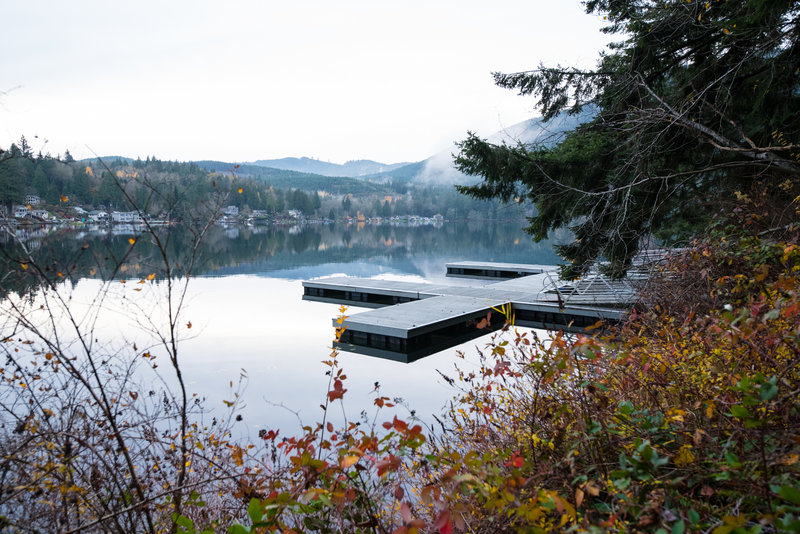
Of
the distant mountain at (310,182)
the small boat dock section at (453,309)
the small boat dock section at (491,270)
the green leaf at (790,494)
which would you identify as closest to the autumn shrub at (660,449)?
the green leaf at (790,494)

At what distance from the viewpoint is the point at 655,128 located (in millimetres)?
5527

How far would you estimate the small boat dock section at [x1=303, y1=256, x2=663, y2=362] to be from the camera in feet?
31.4

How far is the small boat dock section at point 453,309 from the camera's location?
9.57 metres

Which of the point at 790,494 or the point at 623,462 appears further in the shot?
the point at 623,462

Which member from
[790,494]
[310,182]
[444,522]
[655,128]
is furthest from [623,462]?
[310,182]

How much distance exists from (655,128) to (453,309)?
660 cm

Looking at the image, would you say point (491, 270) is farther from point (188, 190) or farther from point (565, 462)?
point (565, 462)

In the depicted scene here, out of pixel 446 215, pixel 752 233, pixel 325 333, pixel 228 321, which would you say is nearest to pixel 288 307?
pixel 228 321

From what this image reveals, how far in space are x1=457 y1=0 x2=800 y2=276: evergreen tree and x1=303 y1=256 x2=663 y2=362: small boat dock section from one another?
1.43 meters

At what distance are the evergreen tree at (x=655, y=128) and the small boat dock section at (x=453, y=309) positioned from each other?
1428 mm

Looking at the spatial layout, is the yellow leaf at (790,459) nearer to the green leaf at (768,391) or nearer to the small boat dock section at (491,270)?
the green leaf at (768,391)

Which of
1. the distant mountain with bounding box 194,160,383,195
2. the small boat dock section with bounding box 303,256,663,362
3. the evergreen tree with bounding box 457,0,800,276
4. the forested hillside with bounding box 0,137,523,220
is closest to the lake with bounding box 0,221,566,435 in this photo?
the forested hillside with bounding box 0,137,523,220

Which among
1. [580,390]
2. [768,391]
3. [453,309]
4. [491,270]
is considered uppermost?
[768,391]

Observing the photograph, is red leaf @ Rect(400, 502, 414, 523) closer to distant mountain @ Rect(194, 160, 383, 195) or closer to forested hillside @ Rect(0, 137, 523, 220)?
forested hillside @ Rect(0, 137, 523, 220)
